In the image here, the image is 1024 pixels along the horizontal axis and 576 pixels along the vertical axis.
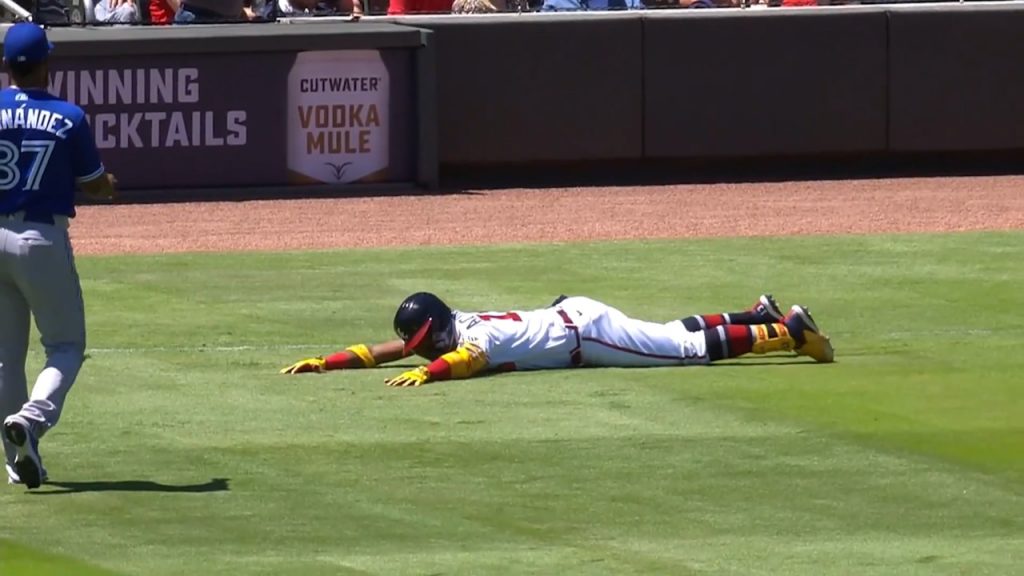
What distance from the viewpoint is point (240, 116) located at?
19500 mm

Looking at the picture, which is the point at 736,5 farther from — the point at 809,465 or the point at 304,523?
the point at 304,523

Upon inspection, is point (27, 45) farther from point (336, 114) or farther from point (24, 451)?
point (336, 114)

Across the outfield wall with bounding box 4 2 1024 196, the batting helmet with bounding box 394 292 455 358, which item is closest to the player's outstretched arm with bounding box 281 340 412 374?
the batting helmet with bounding box 394 292 455 358

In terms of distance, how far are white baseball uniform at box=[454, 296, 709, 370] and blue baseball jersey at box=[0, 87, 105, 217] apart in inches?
122

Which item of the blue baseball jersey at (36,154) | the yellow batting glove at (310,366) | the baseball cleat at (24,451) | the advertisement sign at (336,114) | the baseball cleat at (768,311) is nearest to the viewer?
the baseball cleat at (24,451)

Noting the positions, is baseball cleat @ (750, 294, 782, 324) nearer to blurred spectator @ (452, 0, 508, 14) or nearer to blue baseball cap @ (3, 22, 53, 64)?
blue baseball cap @ (3, 22, 53, 64)

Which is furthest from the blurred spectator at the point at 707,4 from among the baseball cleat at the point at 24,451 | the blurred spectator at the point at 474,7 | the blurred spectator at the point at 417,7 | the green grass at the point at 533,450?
the baseball cleat at the point at 24,451

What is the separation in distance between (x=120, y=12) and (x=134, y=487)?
12725 mm

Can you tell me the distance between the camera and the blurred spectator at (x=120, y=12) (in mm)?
20391

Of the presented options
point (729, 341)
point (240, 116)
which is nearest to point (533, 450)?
point (729, 341)

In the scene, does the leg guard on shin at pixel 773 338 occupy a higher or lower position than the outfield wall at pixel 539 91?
lower

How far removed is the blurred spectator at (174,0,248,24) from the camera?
20.2 metres

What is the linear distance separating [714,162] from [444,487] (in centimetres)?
1344

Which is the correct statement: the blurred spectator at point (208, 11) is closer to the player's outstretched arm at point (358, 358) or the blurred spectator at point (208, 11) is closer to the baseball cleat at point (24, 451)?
the player's outstretched arm at point (358, 358)
